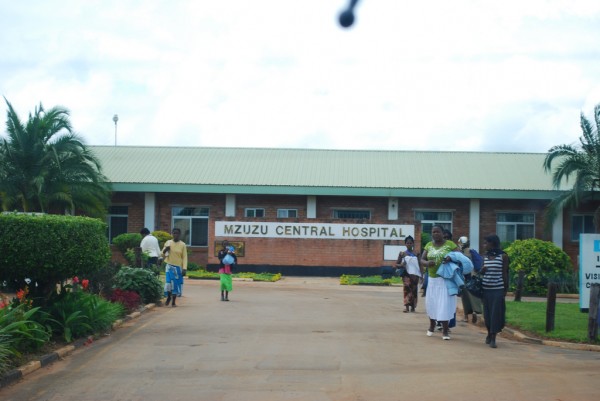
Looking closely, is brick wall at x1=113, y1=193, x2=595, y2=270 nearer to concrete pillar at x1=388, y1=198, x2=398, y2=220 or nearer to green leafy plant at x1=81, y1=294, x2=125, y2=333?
concrete pillar at x1=388, y1=198, x2=398, y2=220

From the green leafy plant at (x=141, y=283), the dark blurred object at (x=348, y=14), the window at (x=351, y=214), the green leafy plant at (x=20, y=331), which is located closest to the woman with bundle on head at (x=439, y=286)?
the green leafy plant at (x=20, y=331)

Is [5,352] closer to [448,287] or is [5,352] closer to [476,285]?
[448,287]

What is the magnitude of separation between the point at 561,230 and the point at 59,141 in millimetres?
20052

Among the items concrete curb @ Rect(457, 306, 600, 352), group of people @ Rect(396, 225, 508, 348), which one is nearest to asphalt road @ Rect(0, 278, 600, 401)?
concrete curb @ Rect(457, 306, 600, 352)

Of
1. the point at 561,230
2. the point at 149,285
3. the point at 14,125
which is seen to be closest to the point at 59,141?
the point at 14,125

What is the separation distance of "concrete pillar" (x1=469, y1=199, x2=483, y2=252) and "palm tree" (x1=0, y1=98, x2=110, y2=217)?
50.0 ft

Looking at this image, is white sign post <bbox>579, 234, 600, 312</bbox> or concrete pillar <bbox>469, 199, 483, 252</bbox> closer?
white sign post <bbox>579, 234, 600, 312</bbox>

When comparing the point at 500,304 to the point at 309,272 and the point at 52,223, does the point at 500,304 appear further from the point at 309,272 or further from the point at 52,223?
the point at 309,272

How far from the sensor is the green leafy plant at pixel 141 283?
1728 centimetres

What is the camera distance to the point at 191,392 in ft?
27.8

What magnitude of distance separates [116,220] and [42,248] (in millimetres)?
23679

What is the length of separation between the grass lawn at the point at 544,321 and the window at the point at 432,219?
48.9ft

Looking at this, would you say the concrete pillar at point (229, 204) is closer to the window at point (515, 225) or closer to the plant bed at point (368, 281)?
the plant bed at point (368, 281)

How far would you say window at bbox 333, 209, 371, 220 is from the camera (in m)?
33.7
